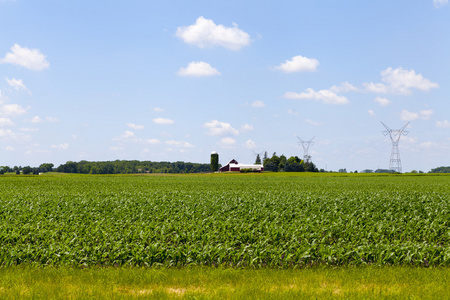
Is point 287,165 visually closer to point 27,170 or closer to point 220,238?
point 27,170

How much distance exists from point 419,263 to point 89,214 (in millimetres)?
15580

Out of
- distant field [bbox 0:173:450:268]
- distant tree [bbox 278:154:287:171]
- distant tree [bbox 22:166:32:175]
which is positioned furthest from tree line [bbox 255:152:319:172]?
distant field [bbox 0:173:450:268]

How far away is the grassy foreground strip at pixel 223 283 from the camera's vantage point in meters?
8.35

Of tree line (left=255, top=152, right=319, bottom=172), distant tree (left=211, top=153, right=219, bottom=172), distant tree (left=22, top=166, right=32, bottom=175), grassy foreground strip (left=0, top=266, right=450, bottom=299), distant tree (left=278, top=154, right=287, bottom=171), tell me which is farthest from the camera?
distant tree (left=211, top=153, right=219, bottom=172)

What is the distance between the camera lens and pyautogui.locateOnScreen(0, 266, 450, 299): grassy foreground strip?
27.4 feet

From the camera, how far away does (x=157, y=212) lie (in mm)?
18953

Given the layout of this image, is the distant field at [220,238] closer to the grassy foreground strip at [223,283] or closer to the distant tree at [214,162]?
the grassy foreground strip at [223,283]

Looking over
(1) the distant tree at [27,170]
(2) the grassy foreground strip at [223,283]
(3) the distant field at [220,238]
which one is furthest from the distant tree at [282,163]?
(2) the grassy foreground strip at [223,283]

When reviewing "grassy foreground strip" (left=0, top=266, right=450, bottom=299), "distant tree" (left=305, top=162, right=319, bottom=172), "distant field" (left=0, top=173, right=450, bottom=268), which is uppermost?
"distant tree" (left=305, top=162, right=319, bottom=172)

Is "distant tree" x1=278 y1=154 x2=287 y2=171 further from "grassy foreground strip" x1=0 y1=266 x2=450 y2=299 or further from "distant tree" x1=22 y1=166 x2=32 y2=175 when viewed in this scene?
"grassy foreground strip" x1=0 y1=266 x2=450 y2=299

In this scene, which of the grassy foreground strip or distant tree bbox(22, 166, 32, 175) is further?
distant tree bbox(22, 166, 32, 175)

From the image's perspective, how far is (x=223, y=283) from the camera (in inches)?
359

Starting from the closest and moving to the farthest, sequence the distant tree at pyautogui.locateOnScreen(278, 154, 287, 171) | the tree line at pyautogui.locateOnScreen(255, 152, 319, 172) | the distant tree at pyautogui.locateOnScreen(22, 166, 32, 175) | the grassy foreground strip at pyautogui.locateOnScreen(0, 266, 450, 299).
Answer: the grassy foreground strip at pyautogui.locateOnScreen(0, 266, 450, 299) → the tree line at pyautogui.locateOnScreen(255, 152, 319, 172) → the distant tree at pyautogui.locateOnScreen(22, 166, 32, 175) → the distant tree at pyautogui.locateOnScreen(278, 154, 287, 171)

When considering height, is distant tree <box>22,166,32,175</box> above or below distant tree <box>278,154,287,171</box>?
below
